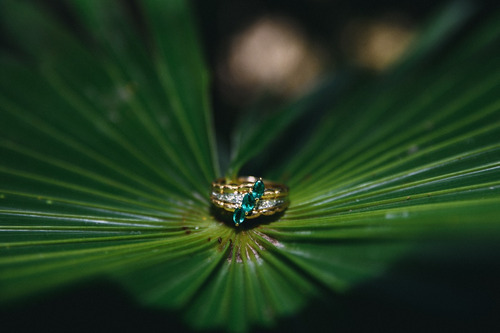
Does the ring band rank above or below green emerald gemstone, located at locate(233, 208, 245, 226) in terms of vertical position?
above

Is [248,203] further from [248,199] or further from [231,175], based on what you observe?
[231,175]

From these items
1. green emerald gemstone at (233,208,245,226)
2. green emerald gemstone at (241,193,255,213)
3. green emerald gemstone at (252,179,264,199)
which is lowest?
green emerald gemstone at (233,208,245,226)

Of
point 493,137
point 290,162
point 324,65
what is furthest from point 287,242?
point 324,65

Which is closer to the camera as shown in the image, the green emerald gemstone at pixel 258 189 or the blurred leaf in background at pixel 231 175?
the blurred leaf in background at pixel 231 175

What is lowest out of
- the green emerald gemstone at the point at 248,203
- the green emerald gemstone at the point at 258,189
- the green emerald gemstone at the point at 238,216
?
the green emerald gemstone at the point at 238,216

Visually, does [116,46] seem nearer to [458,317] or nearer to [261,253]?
[261,253]

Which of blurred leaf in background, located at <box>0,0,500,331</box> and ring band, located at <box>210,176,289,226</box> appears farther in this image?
ring band, located at <box>210,176,289,226</box>
